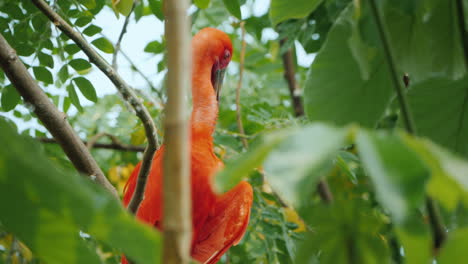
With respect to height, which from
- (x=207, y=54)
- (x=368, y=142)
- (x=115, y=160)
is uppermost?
(x=368, y=142)

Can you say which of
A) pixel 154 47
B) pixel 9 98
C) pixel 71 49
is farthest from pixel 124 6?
pixel 154 47

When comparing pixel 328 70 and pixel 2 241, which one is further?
pixel 2 241

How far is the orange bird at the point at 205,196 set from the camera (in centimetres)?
164

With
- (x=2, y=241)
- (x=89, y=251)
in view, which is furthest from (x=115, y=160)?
(x=89, y=251)

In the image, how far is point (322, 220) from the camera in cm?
49

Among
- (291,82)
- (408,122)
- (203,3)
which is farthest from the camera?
(291,82)

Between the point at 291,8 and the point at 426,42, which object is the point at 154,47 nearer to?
the point at 291,8

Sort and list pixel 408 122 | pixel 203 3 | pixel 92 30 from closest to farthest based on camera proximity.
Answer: pixel 408 122 < pixel 203 3 < pixel 92 30

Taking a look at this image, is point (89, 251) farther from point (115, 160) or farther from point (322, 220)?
point (115, 160)

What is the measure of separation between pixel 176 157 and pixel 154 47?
156cm

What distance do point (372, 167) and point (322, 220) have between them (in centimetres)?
9

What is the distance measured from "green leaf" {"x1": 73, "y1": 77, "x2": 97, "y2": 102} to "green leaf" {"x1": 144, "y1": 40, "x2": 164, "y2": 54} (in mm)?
430

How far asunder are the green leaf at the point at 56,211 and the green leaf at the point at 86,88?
1.03 meters

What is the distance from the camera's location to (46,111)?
129 cm
